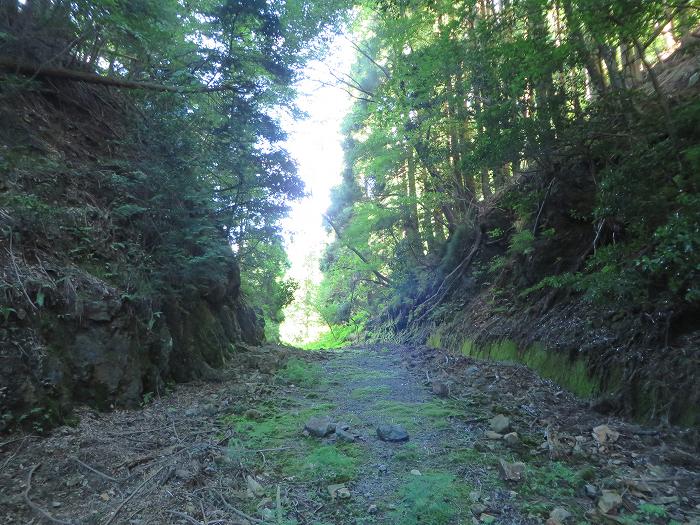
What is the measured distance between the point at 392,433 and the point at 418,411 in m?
1.03

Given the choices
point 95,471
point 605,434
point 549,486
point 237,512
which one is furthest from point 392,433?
point 95,471

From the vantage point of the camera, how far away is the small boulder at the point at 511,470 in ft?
11.9

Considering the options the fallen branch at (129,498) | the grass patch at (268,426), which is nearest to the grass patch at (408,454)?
the grass patch at (268,426)

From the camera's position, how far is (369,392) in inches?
276

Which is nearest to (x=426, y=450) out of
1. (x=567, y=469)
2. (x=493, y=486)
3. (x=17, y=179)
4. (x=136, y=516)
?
(x=493, y=486)

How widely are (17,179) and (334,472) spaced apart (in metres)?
5.38

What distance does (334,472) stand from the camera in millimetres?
3912

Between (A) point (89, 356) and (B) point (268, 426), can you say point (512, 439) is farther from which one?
(A) point (89, 356)

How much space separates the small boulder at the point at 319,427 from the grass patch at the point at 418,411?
0.86 meters

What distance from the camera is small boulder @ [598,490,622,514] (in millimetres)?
3061

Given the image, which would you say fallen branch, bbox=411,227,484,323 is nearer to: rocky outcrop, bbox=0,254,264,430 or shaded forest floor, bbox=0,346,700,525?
shaded forest floor, bbox=0,346,700,525

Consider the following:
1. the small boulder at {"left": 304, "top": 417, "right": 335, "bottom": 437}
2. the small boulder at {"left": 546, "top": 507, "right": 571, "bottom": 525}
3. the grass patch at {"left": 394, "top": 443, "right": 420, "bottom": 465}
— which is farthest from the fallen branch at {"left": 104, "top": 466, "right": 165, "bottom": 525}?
the small boulder at {"left": 546, "top": 507, "right": 571, "bottom": 525}

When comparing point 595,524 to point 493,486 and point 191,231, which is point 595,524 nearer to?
point 493,486

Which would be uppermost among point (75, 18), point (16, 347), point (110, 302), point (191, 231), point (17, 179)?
point (75, 18)
